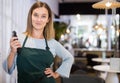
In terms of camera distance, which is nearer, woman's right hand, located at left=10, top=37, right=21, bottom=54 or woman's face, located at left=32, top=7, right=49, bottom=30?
woman's right hand, located at left=10, top=37, right=21, bottom=54

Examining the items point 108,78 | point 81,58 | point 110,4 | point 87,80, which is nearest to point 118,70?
point 108,78

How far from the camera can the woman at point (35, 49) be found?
5.28 ft

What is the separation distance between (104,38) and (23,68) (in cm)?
1198

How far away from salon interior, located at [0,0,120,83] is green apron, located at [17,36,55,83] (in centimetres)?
49

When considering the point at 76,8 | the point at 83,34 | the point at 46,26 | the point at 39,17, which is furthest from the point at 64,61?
the point at 83,34

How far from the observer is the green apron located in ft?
5.28

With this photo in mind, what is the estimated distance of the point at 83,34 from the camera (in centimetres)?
1456

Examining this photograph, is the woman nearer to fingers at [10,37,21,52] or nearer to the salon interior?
fingers at [10,37,21,52]

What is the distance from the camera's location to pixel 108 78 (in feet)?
13.4

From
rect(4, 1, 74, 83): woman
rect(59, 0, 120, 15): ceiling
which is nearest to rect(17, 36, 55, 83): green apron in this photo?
rect(4, 1, 74, 83): woman

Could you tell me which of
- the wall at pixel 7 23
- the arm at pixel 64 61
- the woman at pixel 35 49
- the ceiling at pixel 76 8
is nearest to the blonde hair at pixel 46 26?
the woman at pixel 35 49

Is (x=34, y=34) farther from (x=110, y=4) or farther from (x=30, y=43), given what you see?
(x=110, y=4)

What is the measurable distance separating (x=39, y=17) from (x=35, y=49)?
0.77ft

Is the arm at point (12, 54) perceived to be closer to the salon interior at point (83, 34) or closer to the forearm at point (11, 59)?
the forearm at point (11, 59)
